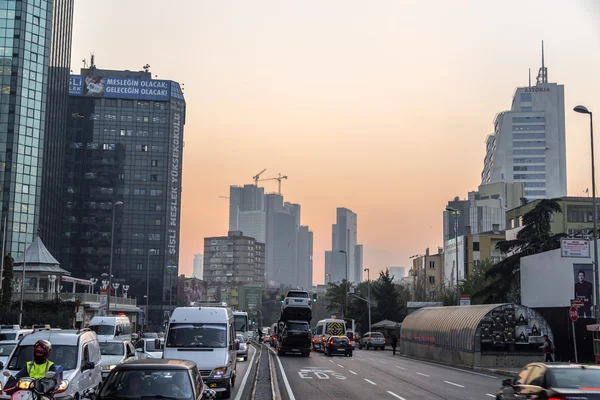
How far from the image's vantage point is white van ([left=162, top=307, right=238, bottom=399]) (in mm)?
20734

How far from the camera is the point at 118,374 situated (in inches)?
447

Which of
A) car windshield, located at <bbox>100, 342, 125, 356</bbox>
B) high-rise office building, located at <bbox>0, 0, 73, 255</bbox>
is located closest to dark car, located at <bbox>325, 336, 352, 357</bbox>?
car windshield, located at <bbox>100, 342, 125, 356</bbox>

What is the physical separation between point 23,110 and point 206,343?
89.0 m

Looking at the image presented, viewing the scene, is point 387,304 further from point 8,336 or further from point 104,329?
point 8,336

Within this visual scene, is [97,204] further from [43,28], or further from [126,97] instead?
[43,28]

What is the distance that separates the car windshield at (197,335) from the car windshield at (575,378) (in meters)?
11.0

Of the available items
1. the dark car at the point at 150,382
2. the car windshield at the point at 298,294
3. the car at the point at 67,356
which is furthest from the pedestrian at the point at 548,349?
the dark car at the point at 150,382

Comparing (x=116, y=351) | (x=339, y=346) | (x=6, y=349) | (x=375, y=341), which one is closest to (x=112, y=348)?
(x=116, y=351)

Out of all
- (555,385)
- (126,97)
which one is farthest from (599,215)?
(126,97)

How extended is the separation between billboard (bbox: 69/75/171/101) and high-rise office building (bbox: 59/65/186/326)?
0.22 m

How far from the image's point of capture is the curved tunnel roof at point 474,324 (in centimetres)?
4103

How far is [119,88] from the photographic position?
166000 mm

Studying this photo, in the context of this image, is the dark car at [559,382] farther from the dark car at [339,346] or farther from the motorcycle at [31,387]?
the dark car at [339,346]

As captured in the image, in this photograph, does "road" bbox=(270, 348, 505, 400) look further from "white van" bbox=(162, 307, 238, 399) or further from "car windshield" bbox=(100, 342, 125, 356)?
"car windshield" bbox=(100, 342, 125, 356)
